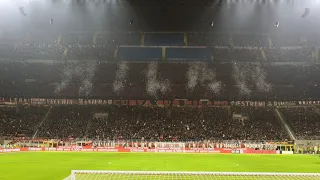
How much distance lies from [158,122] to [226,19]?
2347 centimetres

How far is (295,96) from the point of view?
56.8 meters

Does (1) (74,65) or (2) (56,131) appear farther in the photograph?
(1) (74,65)

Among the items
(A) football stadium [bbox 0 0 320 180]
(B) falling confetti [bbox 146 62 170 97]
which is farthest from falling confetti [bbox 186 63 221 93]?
(B) falling confetti [bbox 146 62 170 97]

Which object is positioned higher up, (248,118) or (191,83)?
(191,83)

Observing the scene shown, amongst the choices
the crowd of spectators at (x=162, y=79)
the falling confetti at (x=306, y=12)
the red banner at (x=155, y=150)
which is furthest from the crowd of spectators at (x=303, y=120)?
the falling confetti at (x=306, y=12)

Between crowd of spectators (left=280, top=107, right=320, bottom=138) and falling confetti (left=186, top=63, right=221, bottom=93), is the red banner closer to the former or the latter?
crowd of spectators (left=280, top=107, right=320, bottom=138)

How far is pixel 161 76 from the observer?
2403 inches

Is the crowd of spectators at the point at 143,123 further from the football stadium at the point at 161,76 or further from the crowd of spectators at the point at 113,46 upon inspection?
the crowd of spectators at the point at 113,46

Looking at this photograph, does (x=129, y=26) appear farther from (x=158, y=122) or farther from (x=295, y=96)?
(x=295, y=96)

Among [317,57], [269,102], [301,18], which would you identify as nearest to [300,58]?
[317,57]

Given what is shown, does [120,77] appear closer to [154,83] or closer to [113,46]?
[154,83]

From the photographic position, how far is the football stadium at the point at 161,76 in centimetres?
4934

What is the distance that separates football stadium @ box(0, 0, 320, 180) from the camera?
49.3 meters

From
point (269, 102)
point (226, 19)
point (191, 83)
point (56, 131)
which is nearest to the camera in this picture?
point (56, 131)
